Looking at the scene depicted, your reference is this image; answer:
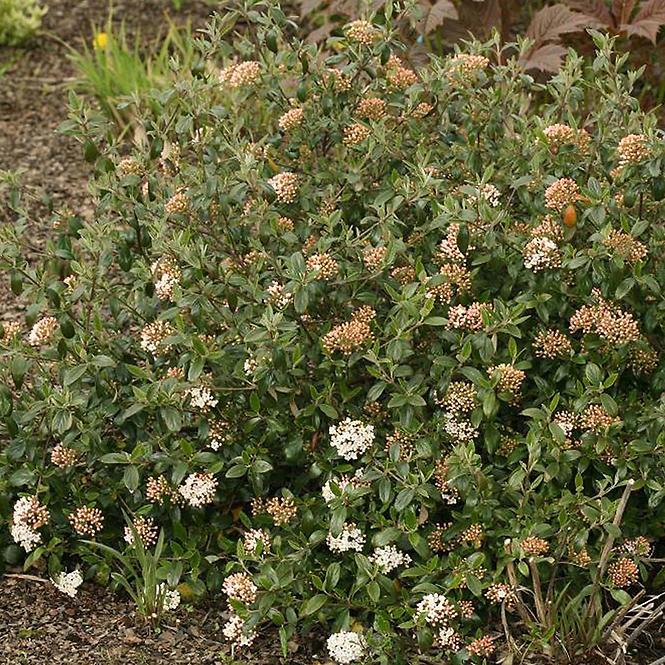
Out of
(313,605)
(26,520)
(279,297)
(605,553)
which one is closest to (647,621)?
(605,553)

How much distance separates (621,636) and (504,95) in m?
1.41

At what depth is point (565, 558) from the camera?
9.78ft

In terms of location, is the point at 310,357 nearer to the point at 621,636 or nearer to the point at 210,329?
the point at 210,329

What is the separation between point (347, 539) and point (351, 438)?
0.75ft

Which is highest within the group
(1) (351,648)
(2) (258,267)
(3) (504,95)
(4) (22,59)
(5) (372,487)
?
(3) (504,95)

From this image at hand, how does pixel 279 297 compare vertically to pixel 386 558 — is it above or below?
above

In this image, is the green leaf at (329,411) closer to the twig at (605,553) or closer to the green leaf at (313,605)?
the green leaf at (313,605)

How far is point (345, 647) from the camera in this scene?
2859 mm

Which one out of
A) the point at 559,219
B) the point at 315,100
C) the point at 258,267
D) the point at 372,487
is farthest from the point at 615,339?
the point at 315,100

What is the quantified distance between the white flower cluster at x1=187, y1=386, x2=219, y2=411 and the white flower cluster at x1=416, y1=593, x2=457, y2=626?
0.66m

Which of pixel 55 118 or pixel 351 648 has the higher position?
pixel 351 648

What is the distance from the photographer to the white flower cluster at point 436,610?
9.37ft

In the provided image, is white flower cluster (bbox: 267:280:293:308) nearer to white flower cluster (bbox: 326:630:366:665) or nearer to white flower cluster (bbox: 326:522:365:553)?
white flower cluster (bbox: 326:522:365:553)

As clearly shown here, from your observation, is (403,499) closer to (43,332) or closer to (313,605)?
(313,605)
